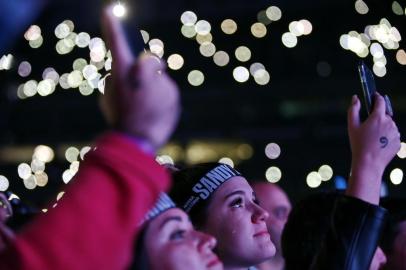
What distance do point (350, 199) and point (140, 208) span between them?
3.81ft

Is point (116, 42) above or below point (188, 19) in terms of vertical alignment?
below

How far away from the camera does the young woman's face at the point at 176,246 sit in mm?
1808

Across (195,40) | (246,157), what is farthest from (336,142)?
(195,40)

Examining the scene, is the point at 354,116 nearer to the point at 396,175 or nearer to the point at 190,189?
the point at 190,189

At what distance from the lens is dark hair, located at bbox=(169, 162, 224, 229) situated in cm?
257

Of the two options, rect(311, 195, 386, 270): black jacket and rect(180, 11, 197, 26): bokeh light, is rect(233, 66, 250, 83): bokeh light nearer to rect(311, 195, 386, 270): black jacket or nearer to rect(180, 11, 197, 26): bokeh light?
rect(180, 11, 197, 26): bokeh light

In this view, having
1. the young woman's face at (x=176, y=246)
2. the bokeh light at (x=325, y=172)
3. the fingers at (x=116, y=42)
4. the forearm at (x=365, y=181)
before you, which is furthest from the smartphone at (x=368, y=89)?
the bokeh light at (x=325, y=172)

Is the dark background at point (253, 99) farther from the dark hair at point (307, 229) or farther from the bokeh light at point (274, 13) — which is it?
the dark hair at point (307, 229)

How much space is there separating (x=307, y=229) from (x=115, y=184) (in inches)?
50.7

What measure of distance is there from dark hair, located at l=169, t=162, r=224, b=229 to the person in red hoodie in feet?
3.84

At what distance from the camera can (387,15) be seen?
5.80 meters

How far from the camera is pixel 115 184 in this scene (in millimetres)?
1355

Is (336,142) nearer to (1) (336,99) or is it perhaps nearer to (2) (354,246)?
(1) (336,99)

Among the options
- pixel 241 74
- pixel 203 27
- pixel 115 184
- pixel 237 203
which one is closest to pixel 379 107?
pixel 237 203
